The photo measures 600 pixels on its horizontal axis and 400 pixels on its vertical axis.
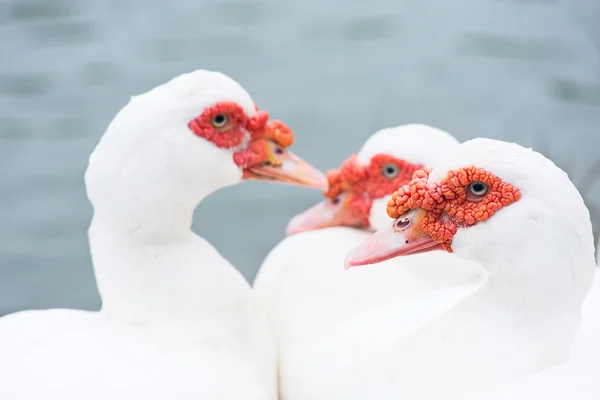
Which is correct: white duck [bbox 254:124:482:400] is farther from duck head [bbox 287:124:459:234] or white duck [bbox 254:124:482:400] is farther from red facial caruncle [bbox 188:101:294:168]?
red facial caruncle [bbox 188:101:294:168]

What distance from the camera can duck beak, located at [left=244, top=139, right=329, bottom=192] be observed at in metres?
2.74

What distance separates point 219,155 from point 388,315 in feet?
2.48

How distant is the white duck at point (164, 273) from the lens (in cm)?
235

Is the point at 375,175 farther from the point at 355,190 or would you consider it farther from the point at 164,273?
the point at 164,273

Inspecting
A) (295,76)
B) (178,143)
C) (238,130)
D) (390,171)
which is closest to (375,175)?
(390,171)

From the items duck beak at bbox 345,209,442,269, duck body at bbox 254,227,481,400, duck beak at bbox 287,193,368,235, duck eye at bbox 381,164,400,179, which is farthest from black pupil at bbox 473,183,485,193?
duck beak at bbox 287,193,368,235

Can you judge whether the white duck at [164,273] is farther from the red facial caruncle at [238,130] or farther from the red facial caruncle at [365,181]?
the red facial caruncle at [365,181]

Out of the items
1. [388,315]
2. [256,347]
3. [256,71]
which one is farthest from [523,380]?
[256,71]

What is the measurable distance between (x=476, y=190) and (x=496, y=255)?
171 mm

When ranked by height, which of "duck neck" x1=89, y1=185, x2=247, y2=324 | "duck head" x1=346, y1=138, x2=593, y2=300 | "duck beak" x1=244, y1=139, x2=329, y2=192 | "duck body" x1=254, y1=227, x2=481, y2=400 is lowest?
"duck body" x1=254, y1=227, x2=481, y2=400

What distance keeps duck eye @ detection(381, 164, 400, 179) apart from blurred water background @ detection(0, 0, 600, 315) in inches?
54.5

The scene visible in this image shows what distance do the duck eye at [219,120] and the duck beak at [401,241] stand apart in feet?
2.25

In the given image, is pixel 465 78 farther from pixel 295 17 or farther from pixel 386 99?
pixel 295 17

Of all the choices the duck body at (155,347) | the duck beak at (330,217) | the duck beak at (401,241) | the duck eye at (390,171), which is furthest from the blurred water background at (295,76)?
the duck beak at (401,241)
